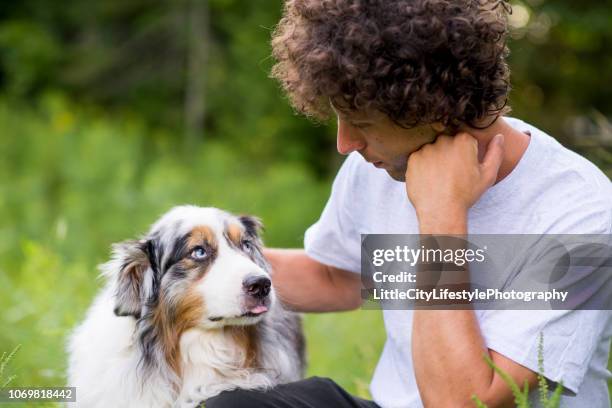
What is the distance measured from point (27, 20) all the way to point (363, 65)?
16.4m

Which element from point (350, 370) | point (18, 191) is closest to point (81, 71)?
point (18, 191)

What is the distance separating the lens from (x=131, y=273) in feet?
9.01

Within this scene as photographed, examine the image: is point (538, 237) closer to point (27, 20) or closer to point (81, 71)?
point (81, 71)

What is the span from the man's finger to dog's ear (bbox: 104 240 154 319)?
1221 mm

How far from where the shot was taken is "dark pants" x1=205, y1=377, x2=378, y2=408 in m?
2.41

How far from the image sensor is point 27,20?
56.0ft

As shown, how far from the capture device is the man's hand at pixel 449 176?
223 cm

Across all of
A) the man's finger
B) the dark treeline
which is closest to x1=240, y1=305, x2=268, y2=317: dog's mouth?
the man's finger

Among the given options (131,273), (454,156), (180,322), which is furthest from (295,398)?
(454,156)

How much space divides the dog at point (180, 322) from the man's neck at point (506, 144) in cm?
83

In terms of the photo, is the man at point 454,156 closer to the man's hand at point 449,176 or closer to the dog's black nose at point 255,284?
the man's hand at point 449,176

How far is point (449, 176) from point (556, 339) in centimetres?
53

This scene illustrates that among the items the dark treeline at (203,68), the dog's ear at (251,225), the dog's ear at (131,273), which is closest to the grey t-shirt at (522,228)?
the dog's ear at (251,225)

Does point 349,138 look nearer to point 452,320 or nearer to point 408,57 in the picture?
point 408,57
